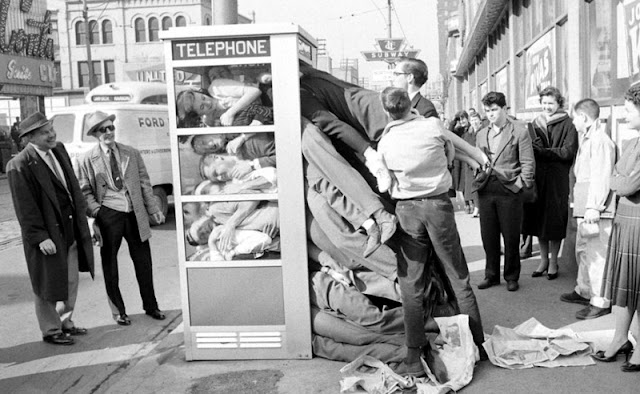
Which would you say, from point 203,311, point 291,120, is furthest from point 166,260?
point 291,120

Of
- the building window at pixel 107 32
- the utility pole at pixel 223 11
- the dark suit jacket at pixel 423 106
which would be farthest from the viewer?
the building window at pixel 107 32

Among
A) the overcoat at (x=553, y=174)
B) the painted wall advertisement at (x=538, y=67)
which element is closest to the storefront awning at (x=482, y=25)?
the painted wall advertisement at (x=538, y=67)

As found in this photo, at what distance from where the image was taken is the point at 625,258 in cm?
439

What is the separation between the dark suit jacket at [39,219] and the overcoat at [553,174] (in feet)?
15.0

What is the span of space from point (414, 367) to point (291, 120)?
6.07 feet

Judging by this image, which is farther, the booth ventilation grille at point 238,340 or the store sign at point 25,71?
the store sign at point 25,71

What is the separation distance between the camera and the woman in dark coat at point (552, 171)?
22.7 ft

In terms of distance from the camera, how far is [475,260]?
8453mm

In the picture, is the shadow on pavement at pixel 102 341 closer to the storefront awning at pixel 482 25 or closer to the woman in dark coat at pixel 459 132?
the woman in dark coat at pixel 459 132

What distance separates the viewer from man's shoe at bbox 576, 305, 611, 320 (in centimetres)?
563

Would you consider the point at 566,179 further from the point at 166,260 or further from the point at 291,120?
the point at 166,260

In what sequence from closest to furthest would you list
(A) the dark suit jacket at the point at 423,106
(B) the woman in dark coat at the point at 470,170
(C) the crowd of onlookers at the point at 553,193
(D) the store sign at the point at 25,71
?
(A) the dark suit jacket at the point at 423,106, (C) the crowd of onlookers at the point at 553,193, (B) the woman in dark coat at the point at 470,170, (D) the store sign at the point at 25,71

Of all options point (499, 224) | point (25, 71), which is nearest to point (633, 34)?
point (499, 224)

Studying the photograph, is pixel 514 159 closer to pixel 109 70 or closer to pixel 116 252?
pixel 116 252
